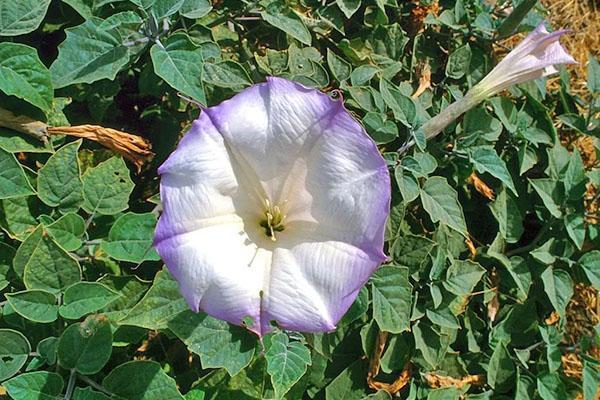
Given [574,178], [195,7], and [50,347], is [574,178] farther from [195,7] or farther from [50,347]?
[50,347]

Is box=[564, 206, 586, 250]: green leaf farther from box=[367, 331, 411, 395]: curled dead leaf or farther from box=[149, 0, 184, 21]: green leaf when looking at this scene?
box=[149, 0, 184, 21]: green leaf

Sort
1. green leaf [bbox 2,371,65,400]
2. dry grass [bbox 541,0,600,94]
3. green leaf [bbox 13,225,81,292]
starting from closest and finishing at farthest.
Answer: green leaf [bbox 2,371,65,400] < green leaf [bbox 13,225,81,292] < dry grass [bbox 541,0,600,94]

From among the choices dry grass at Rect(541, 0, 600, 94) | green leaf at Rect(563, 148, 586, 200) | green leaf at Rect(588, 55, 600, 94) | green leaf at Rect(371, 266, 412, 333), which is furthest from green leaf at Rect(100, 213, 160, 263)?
dry grass at Rect(541, 0, 600, 94)

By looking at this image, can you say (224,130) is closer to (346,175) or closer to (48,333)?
(346,175)

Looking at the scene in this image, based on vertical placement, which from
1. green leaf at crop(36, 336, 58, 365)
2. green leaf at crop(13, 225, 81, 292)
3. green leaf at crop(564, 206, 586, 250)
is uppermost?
green leaf at crop(13, 225, 81, 292)

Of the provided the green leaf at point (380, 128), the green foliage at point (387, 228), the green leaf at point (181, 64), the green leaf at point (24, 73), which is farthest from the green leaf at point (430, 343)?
the green leaf at point (24, 73)

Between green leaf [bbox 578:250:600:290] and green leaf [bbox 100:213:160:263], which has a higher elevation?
green leaf [bbox 100:213:160:263]
